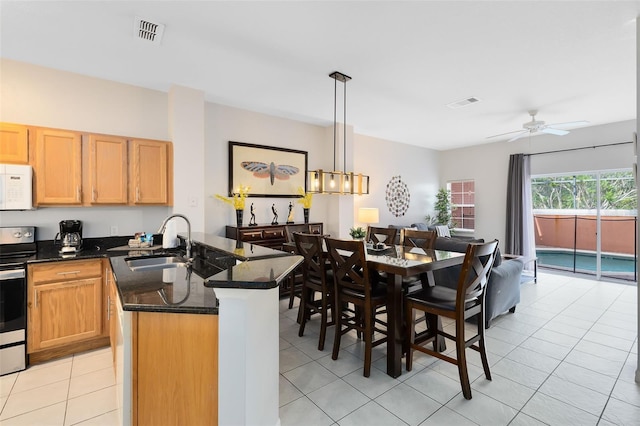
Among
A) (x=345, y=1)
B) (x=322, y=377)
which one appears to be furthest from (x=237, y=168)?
(x=322, y=377)

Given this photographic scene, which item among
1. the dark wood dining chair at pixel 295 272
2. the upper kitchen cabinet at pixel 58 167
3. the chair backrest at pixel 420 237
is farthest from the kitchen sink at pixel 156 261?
the chair backrest at pixel 420 237

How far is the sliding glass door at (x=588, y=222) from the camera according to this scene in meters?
5.49

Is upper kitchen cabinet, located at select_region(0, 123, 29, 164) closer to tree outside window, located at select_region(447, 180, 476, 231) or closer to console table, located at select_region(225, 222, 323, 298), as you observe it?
console table, located at select_region(225, 222, 323, 298)

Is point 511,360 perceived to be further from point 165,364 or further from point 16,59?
point 16,59

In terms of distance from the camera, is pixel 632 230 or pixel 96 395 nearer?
pixel 96 395

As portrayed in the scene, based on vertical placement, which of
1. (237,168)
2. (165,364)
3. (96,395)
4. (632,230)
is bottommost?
(96,395)

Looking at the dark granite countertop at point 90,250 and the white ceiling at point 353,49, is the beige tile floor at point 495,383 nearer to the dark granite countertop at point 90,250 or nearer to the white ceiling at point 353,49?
the dark granite countertop at point 90,250

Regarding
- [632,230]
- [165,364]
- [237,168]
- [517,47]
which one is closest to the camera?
[165,364]

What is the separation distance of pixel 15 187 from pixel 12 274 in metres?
0.79

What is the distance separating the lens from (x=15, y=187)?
266cm

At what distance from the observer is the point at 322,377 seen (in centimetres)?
239

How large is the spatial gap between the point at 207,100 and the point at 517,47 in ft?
11.8

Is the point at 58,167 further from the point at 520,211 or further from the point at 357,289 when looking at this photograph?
the point at 520,211

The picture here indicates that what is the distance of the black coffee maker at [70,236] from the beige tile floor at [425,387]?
1014 millimetres
